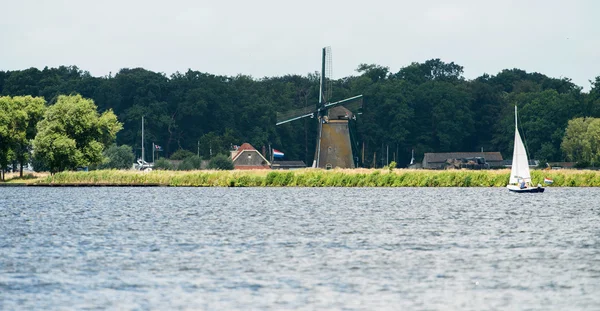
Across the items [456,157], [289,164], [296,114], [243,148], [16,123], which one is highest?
[296,114]

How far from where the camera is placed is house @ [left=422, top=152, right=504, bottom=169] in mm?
184375

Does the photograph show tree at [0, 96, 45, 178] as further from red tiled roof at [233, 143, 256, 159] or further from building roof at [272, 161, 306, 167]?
building roof at [272, 161, 306, 167]

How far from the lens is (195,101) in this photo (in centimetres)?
18888

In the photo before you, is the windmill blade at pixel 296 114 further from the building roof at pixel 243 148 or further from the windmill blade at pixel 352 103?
the building roof at pixel 243 148

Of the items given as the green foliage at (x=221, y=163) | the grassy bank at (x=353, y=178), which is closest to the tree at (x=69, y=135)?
the grassy bank at (x=353, y=178)

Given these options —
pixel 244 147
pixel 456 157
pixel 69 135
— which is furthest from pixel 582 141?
pixel 69 135

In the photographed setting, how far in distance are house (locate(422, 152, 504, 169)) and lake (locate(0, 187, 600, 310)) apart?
116 m

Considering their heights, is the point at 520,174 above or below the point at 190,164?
below

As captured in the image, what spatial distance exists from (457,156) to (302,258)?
498 ft

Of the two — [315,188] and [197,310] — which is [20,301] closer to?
[197,310]

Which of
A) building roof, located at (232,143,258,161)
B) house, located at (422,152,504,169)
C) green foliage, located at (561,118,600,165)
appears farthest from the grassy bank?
house, located at (422,152,504,169)

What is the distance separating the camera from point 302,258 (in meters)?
37.3

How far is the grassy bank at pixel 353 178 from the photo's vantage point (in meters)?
98.2

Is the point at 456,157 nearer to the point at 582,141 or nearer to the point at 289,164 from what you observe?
the point at 582,141
